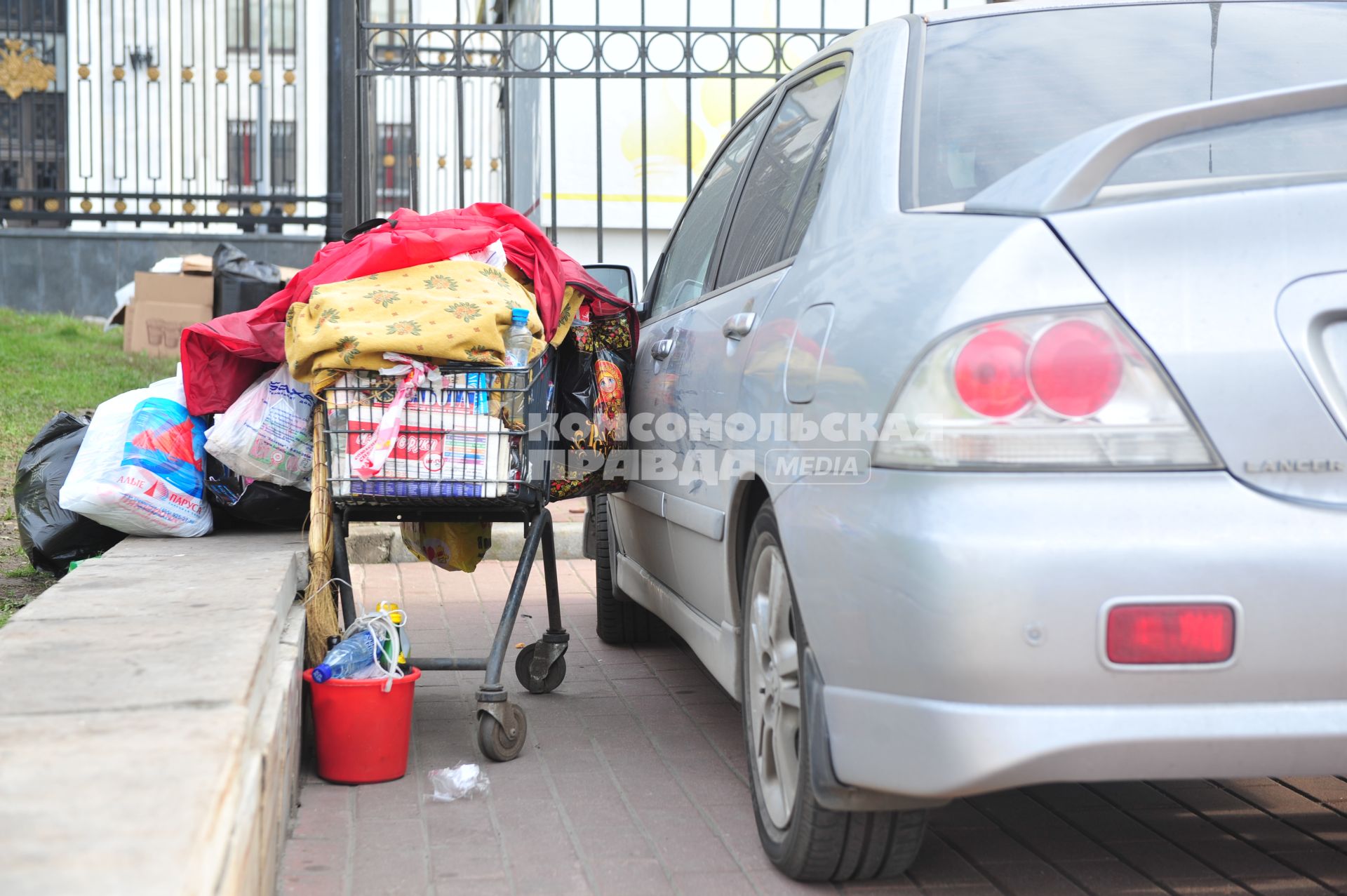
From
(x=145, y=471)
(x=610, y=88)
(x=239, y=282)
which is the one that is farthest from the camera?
(x=239, y=282)

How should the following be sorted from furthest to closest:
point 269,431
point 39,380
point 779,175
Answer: point 39,380
point 269,431
point 779,175

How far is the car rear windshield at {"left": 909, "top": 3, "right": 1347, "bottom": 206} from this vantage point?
104 inches

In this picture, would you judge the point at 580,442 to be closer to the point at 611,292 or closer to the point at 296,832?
the point at 611,292

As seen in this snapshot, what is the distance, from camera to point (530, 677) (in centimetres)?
433

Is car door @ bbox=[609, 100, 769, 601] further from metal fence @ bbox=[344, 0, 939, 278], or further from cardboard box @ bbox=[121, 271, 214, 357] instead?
cardboard box @ bbox=[121, 271, 214, 357]

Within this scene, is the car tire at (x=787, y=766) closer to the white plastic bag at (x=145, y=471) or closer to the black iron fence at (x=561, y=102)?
the white plastic bag at (x=145, y=471)

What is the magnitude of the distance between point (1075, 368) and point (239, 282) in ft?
31.2

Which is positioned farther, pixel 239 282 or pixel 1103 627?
pixel 239 282

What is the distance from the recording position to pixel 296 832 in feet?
9.92

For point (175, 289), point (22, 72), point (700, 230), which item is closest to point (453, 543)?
point (700, 230)

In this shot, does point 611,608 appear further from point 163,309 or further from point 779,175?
point 163,309

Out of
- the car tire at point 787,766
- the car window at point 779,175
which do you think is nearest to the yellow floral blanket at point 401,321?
the car window at point 779,175

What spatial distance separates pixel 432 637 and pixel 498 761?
142 cm


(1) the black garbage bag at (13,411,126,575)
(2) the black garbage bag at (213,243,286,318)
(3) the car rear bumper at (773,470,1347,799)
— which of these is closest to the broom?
(1) the black garbage bag at (13,411,126,575)
